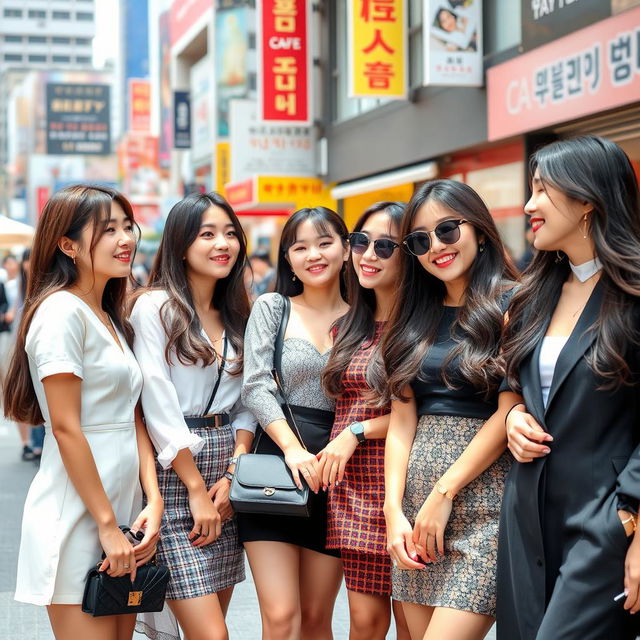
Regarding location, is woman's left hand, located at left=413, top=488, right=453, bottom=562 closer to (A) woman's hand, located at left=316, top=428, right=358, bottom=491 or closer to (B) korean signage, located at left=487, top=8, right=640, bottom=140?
(A) woman's hand, located at left=316, top=428, right=358, bottom=491

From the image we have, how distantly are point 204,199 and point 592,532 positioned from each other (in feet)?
6.67

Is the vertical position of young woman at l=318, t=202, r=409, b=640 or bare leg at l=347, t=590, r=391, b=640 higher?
young woman at l=318, t=202, r=409, b=640

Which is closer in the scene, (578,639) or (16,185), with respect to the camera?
(578,639)

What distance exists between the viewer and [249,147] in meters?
16.6

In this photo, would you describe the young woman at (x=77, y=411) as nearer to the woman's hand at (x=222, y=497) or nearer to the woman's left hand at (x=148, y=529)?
the woman's left hand at (x=148, y=529)

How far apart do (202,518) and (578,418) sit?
60.5 inches

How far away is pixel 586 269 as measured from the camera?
116 inches

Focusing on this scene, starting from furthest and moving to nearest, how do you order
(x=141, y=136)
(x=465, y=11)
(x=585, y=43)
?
1. (x=141, y=136)
2. (x=465, y=11)
3. (x=585, y=43)

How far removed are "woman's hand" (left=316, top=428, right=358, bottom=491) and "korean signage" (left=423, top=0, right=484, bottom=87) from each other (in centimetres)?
791

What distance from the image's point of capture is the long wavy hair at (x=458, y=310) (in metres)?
3.29

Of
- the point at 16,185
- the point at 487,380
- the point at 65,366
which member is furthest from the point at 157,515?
→ the point at 16,185

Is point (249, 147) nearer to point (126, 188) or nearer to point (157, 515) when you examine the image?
point (157, 515)

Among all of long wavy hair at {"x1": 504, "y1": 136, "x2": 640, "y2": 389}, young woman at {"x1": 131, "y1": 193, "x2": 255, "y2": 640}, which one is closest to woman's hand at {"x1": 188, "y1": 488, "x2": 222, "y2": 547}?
young woman at {"x1": 131, "y1": 193, "x2": 255, "y2": 640}

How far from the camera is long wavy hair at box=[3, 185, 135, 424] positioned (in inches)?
133
